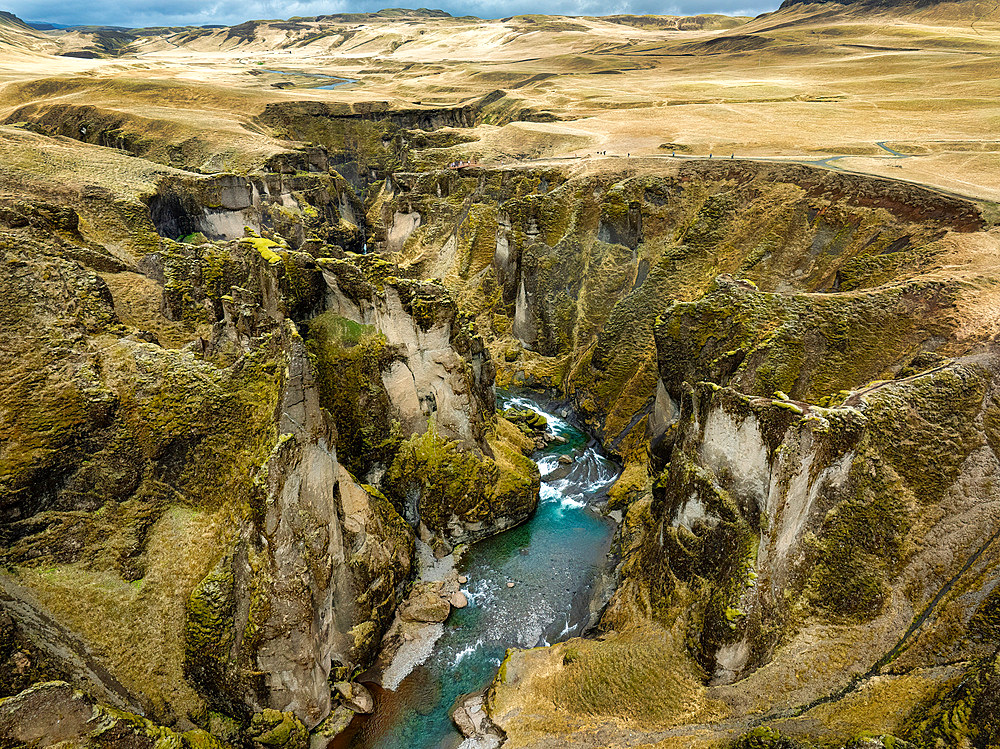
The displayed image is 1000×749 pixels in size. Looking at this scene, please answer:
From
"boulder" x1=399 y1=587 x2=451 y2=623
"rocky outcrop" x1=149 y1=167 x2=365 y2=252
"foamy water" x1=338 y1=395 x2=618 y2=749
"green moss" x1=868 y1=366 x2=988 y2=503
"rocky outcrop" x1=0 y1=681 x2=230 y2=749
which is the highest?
"rocky outcrop" x1=149 y1=167 x2=365 y2=252

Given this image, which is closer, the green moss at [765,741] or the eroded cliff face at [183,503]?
the green moss at [765,741]

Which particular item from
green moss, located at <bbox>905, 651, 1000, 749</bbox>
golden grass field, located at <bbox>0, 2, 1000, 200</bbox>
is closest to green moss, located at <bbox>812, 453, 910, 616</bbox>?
green moss, located at <bbox>905, 651, 1000, 749</bbox>

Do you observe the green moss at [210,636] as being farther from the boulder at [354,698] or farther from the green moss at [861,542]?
the green moss at [861,542]

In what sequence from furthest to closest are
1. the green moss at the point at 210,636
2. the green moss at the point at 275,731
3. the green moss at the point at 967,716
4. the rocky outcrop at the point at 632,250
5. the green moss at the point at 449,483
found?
the rocky outcrop at the point at 632,250
the green moss at the point at 449,483
the green moss at the point at 275,731
the green moss at the point at 210,636
the green moss at the point at 967,716

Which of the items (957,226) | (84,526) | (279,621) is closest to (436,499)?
(279,621)

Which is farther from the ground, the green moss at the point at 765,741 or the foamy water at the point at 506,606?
the green moss at the point at 765,741

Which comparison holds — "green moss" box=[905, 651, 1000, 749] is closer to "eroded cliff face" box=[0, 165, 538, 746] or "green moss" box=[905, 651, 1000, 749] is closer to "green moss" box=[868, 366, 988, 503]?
"green moss" box=[868, 366, 988, 503]

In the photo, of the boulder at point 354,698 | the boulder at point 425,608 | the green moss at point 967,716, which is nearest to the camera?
the green moss at point 967,716

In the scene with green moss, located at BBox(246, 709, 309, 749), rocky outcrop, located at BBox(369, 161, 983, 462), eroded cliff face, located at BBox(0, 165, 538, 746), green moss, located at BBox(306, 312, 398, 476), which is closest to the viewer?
eroded cliff face, located at BBox(0, 165, 538, 746)

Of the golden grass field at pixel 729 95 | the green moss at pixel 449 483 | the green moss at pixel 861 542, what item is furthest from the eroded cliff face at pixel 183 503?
the golden grass field at pixel 729 95
